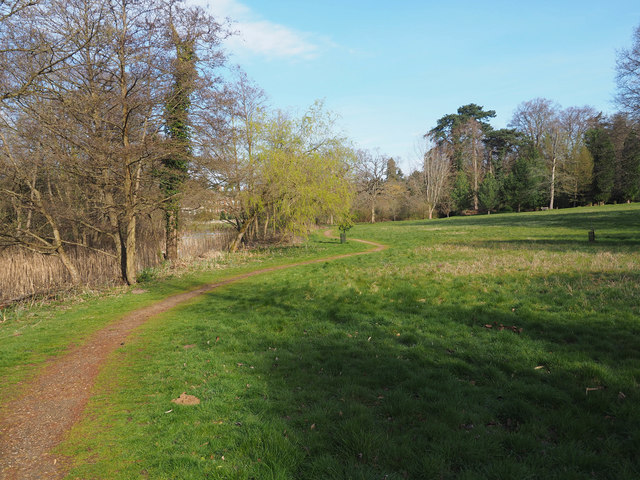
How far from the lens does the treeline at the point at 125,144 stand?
919 centimetres

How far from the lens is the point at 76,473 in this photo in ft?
9.98

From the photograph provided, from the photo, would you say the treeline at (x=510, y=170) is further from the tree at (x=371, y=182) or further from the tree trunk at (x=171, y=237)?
the tree trunk at (x=171, y=237)

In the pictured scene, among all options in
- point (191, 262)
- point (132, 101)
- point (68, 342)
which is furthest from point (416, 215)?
point (68, 342)

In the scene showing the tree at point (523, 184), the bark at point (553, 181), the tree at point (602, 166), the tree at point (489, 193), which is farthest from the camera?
the tree at point (489, 193)

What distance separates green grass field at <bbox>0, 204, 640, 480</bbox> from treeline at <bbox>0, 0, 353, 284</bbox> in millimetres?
5779

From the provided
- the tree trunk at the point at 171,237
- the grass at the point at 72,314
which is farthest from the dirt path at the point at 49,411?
the tree trunk at the point at 171,237

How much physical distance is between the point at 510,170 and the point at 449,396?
196 ft

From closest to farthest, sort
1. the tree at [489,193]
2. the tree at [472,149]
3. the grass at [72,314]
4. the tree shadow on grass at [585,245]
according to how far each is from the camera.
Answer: the grass at [72,314] < the tree shadow on grass at [585,245] < the tree at [489,193] < the tree at [472,149]

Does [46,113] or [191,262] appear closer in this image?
[46,113]

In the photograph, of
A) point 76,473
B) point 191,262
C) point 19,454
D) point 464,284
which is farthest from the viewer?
point 191,262

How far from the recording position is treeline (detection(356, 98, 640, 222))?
43156 mm

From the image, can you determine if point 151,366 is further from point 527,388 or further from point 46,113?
point 46,113

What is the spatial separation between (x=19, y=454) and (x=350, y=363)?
3817 millimetres

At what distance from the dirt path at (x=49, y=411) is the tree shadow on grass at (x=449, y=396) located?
6.25ft
